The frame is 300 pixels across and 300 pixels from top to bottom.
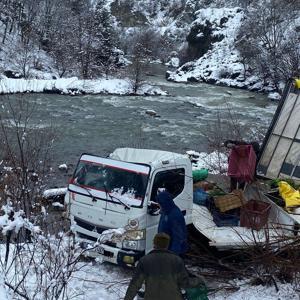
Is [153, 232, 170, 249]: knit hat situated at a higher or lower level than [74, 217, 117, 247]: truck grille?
higher

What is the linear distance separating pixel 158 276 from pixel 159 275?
15 millimetres

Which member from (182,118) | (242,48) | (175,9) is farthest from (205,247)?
(175,9)

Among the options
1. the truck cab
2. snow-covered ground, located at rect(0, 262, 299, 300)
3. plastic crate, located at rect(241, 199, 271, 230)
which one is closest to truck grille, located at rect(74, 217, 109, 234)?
the truck cab

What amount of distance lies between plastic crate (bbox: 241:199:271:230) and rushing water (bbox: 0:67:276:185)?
9.73 meters

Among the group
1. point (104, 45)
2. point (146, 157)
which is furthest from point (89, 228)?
point (104, 45)

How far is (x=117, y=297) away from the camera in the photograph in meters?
7.34

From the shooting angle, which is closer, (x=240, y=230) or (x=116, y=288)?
(x=116, y=288)

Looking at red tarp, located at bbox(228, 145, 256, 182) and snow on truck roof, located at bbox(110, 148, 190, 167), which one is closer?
snow on truck roof, located at bbox(110, 148, 190, 167)

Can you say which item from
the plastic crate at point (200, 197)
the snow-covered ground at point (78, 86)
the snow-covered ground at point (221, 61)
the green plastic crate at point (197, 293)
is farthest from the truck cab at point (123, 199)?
the snow-covered ground at point (221, 61)

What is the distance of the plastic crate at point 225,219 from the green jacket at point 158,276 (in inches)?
154

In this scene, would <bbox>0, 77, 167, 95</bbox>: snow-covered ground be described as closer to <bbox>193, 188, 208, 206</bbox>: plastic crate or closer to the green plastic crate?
<bbox>193, 188, 208, 206</bbox>: plastic crate

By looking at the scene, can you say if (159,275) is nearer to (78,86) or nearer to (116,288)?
(116,288)

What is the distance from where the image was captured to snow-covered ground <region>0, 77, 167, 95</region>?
3778 cm

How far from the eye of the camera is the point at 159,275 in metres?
5.16
